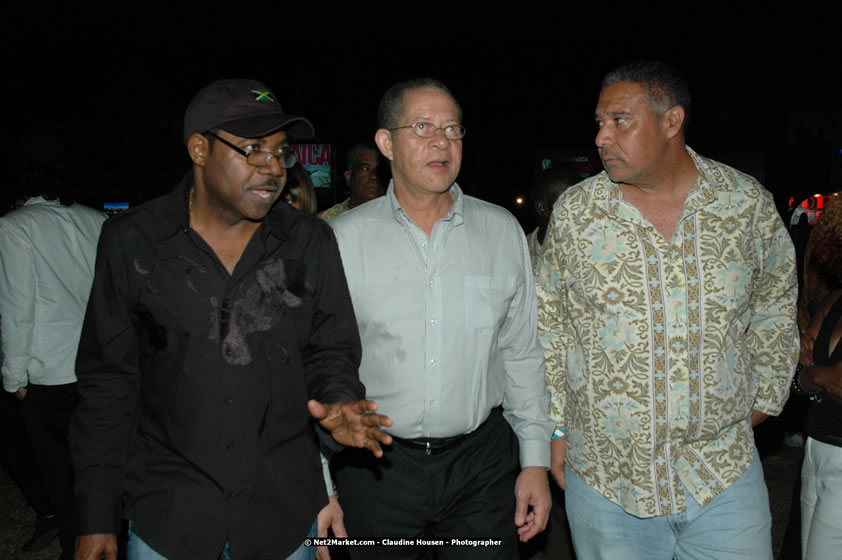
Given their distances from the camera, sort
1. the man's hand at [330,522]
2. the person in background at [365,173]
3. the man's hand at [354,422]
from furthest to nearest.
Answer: the person in background at [365,173] → the man's hand at [330,522] → the man's hand at [354,422]

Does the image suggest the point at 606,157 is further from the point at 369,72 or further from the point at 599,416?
Answer: the point at 369,72

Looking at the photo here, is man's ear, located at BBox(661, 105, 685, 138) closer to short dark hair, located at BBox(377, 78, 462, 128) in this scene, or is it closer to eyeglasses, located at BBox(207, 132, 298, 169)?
short dark hair, located at BBox(377, 78, 462, 128)

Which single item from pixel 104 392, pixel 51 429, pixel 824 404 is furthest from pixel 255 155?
pixel 51 429

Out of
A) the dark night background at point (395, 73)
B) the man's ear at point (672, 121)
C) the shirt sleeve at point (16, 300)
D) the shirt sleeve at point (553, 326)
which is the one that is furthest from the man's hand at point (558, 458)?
the dark night background at point (395, 73)

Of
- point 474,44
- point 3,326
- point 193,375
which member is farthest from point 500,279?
point 474,44

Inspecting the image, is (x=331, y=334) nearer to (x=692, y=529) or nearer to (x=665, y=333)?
(x=665, y=333)

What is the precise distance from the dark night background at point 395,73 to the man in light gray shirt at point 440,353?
15382mm

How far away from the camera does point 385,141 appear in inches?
109

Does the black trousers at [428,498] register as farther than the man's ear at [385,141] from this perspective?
No

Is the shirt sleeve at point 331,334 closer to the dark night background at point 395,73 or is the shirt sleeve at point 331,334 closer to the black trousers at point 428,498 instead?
the black trousers at point 428,498

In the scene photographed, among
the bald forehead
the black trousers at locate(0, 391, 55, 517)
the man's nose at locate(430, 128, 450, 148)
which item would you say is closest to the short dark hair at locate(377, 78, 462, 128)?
the bald forehead

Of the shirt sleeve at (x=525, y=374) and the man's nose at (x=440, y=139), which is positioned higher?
the man's nose at (x=440, y=139)

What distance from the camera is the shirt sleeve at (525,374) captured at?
2641 mm

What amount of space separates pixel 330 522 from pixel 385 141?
1.55 metres
